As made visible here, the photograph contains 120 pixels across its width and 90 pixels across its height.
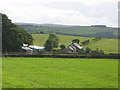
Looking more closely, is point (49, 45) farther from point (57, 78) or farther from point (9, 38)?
point (57, 78)

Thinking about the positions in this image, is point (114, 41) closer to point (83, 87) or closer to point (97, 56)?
point (97, 56)

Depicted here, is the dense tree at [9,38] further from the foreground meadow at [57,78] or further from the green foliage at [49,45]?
the foreground meadow at [57,78]

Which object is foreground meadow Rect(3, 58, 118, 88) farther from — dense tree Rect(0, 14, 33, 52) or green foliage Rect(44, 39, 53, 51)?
green foliage Rect(44, 39, 53, 51)

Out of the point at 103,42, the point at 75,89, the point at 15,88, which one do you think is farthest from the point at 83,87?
the point at 103,42

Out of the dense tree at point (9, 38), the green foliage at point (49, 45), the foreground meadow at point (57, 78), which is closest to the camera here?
the foreground meadow at point (57, 78)

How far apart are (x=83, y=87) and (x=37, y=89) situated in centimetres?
371

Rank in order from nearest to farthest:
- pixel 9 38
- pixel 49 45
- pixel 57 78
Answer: pixel 57 78 → pixel 9 38 → pixel 49 45

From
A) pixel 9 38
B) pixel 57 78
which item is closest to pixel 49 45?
pixel 9 38

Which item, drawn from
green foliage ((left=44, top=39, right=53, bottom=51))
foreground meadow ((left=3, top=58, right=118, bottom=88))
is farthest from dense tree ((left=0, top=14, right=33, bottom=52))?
foreground meadow ((left=3, top=58, right=118, bottom=88))

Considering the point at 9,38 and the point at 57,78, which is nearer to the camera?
the point at 57,78

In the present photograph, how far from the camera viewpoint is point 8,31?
70688mm

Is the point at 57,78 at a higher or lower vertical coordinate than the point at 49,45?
lower

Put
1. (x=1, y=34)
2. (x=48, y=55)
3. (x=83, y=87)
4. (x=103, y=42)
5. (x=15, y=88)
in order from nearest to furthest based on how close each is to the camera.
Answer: (x=15, y=88), (x=83, y=87), (x=48, y=55), (x=1, y=34), (x=103, y=42)

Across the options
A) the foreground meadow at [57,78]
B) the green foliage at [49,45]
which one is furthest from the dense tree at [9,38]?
the foreground meadow at [57,78]
